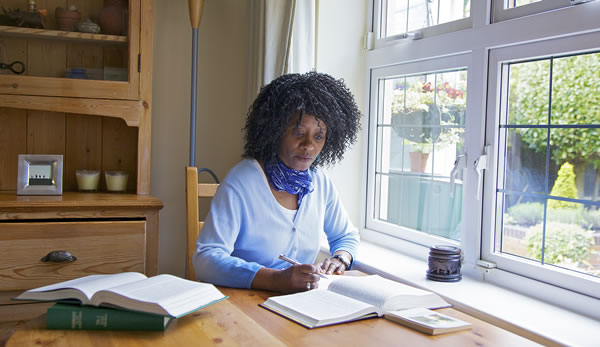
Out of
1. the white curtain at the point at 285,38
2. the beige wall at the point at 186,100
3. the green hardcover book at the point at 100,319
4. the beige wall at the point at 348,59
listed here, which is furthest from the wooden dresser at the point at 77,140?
the green hardcover book at the point at 100,319

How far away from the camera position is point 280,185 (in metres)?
1.69

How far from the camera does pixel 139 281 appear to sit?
122 cm

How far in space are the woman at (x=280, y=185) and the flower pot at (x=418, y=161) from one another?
1.84 ft

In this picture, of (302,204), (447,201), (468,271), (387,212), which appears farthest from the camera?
(387,212)

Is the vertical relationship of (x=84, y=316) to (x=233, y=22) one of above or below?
below

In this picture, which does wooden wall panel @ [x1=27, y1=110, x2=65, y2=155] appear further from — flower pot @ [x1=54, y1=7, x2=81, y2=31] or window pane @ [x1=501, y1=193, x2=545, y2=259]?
window pane @ [x1=501, y1=193, x2=545, y2=259]

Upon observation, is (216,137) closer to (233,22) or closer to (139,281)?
(233,22)

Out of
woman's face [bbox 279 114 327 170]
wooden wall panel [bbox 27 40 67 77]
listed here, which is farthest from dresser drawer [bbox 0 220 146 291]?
woman's face [bbox 279 114 327 170]

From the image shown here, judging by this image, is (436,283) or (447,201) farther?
(447,201)

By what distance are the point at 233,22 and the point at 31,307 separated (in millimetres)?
1627

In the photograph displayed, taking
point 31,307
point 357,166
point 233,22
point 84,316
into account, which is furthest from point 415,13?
point 31,307

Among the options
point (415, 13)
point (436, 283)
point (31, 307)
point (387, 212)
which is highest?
point (415, 13)

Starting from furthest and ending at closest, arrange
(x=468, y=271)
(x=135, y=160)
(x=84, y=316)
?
(x=135, y=160)
(x=468, y=271)
(x=84, y=316)

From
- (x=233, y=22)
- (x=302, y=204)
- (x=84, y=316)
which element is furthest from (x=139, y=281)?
(x=233, y=22)
